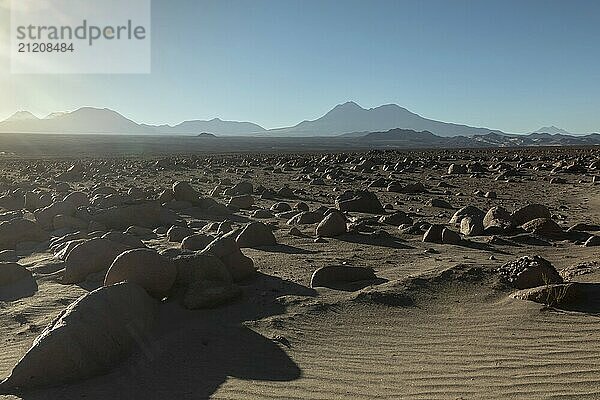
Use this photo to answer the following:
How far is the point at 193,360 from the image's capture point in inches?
Answer: 202

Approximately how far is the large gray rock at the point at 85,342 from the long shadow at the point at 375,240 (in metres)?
4.94

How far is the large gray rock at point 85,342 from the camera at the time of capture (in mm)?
4629

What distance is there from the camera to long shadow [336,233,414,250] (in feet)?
31.6

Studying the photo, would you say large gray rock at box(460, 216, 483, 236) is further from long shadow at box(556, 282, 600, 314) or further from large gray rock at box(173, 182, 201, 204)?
large gray rock at box(173, 182, 201, 204)

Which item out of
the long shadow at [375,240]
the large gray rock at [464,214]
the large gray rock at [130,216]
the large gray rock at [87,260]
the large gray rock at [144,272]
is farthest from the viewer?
the large gray rock at [464,214]

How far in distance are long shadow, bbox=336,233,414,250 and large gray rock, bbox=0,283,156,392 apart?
16.2 ft

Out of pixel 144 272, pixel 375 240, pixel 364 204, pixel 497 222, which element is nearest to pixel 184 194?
pixel 364 204

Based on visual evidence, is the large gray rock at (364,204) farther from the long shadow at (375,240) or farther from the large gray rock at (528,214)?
the large gray rock at (528,214)

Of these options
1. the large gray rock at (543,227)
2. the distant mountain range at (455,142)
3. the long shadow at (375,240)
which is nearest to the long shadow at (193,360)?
the long shadow at (375,240)

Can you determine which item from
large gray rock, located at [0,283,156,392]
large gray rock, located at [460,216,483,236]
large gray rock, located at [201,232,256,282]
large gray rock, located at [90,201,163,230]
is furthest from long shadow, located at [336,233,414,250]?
large gray rock, located at [0,283,156,392]

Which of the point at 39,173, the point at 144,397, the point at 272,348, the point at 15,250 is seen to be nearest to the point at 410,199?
the point at 15,250

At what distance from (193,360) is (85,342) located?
94 centimetres

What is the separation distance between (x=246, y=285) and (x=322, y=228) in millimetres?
3320

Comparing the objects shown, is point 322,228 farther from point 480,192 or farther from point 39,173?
point 39,173
